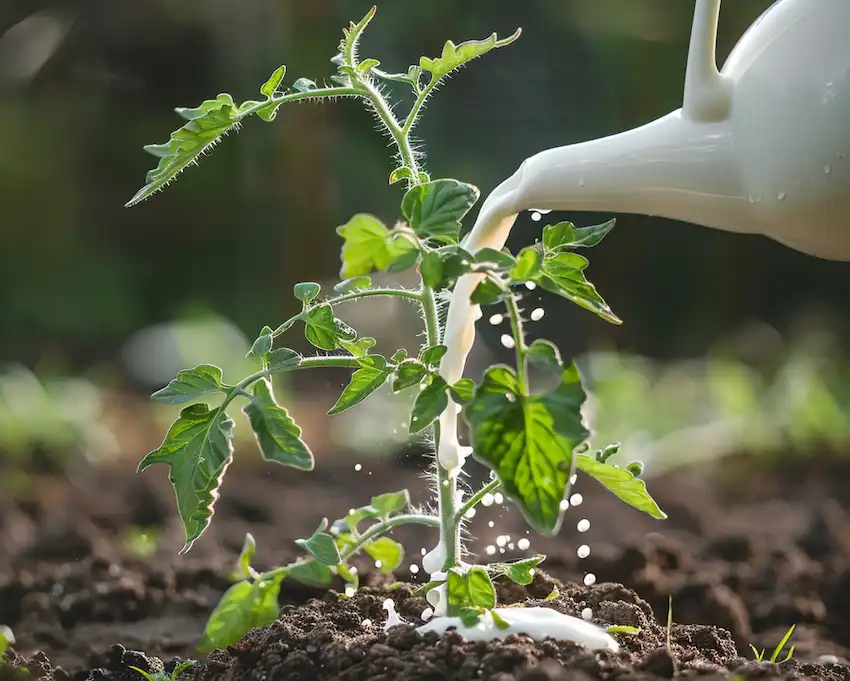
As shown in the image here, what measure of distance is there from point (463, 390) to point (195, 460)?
22 cm

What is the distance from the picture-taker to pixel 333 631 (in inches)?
40.1

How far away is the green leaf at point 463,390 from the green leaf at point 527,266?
0.30ft

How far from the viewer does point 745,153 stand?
2.90 ft

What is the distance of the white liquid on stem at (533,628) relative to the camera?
35.9 inches

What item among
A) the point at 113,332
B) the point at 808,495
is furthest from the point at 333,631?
the point at 113,332

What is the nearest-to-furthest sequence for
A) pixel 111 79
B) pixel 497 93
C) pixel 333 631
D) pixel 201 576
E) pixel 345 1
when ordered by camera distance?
pixel 333 631, pixel 201 576, pixel 497 93, pixel 345 1, pixel 111 79

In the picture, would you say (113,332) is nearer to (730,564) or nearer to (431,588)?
(730,564)

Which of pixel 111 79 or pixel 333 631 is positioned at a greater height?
pixel 111 79

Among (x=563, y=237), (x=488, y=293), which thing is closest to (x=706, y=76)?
(x=563, y=237)

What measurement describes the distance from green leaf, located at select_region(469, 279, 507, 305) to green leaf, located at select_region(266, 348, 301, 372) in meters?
0.18

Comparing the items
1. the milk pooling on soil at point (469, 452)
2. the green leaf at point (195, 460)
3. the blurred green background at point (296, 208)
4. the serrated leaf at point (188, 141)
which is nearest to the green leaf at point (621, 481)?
the milk pooling on soil at point (469, 452)

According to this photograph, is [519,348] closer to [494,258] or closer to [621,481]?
[494,258]

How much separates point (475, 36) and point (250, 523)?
2.30 m

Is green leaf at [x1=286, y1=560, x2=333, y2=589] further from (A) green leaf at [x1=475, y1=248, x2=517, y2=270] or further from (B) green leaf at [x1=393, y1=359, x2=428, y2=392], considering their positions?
(A) green leaf at [x1=475, y1=248, x2=517, y2=270]
